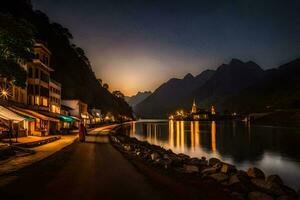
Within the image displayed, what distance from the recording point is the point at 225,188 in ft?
45.8

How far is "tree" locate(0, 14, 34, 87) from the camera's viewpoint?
17.1 m

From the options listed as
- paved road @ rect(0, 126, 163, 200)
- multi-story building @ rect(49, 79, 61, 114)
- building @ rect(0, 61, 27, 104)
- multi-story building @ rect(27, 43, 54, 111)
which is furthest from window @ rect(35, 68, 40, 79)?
paved road @ rect(0, 126, 163, 200)

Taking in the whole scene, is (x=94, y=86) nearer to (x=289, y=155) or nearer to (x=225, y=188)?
(x=289, y=155)

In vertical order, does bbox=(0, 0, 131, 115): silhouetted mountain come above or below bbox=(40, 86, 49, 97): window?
above

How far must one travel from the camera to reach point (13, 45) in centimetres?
1758

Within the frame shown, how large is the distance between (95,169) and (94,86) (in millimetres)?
136086

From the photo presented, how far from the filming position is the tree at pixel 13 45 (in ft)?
56.2

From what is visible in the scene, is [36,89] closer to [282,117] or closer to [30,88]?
[30,88]

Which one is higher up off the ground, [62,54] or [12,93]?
[62,54]

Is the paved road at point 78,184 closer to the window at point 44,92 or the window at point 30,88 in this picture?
the window at point 30,88

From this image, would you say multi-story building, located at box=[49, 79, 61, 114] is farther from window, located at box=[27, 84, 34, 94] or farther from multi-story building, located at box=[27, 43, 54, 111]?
window, located at box=[27, 84, 34, 94]

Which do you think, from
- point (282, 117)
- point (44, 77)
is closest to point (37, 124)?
point (44, 77)

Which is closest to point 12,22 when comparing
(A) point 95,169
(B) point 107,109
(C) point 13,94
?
(A) point 95,169

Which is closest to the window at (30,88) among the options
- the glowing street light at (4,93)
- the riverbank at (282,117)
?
the glowing street light at (4,93)
